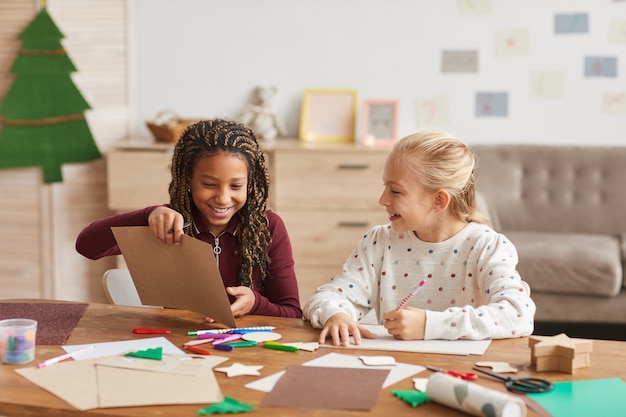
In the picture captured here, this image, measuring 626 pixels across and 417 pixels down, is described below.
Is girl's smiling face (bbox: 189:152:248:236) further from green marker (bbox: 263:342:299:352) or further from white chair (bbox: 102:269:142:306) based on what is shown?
green marker (bbox: 263:342:299:352)

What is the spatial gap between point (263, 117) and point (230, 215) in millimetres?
2223

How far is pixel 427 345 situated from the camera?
1.60 m

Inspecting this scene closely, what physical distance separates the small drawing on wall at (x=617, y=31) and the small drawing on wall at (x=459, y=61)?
0.64 metres

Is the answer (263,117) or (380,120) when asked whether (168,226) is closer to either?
(263,117)

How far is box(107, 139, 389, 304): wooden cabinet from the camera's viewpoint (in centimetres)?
390

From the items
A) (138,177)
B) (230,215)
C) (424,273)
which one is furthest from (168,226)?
(138,177)

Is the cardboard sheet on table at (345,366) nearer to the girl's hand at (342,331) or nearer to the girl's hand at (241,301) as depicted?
the girl's hand at (342,331)

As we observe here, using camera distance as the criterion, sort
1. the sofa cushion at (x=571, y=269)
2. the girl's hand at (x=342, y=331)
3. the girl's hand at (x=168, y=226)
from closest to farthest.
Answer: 1. the girl's hand at (x=342, y=331)
2. the girl's hand at (x=168, y=226)
3. the sofa cushion at (x=571, y=269)

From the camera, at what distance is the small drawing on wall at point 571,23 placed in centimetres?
420

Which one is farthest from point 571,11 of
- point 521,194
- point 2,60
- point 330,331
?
point 330,331

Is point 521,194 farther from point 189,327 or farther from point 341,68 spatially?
point 189,327

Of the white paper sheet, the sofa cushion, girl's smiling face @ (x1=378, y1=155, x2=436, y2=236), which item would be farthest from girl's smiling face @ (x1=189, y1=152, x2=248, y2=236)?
the sofa cushion

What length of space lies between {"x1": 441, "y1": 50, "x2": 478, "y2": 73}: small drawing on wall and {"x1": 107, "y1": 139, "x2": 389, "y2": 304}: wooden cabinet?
2.29ft

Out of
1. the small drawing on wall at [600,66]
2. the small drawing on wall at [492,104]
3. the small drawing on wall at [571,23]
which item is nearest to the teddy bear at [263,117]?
the small drawing on wall at [492,104]
